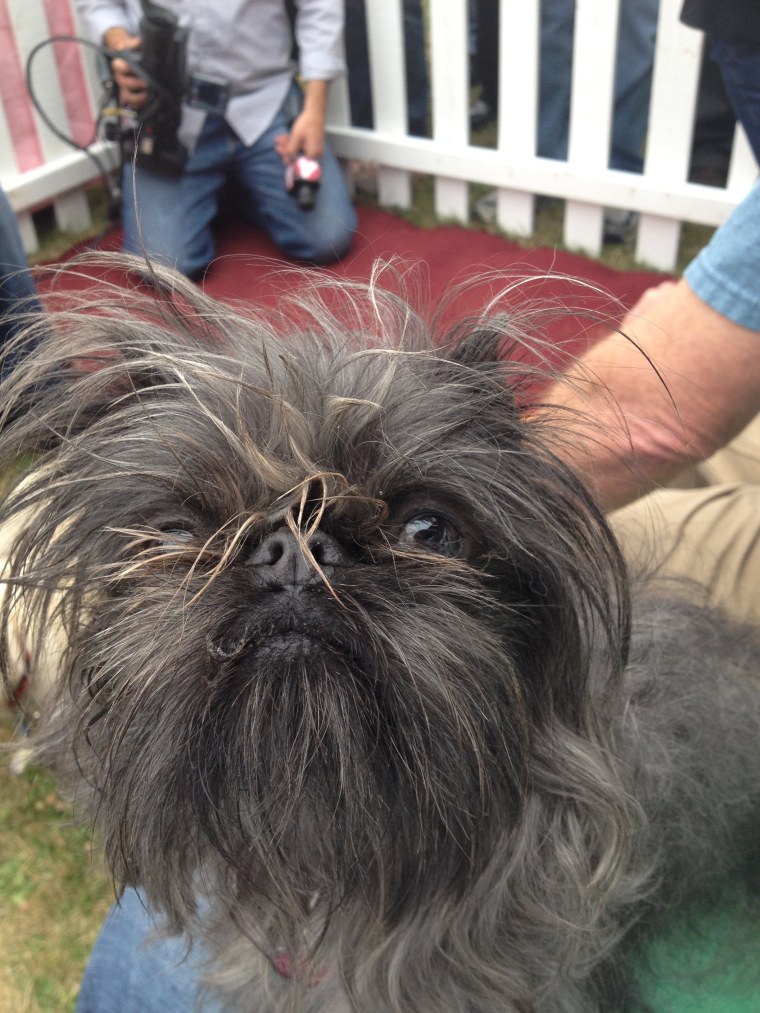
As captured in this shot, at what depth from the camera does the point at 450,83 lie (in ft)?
14.5

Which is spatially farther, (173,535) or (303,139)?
(303,139)

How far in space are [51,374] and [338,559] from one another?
529 millimetres

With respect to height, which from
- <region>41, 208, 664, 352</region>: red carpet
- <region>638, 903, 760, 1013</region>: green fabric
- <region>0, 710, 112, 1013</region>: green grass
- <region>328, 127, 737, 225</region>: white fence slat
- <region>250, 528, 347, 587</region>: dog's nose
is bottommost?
<region>0, 710, 112, 1013</region>: green grass

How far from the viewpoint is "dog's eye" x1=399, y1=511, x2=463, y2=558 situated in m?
1.12

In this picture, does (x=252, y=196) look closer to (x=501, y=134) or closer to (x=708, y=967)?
(x=501, y=134)

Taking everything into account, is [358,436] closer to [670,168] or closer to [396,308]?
[396,308]

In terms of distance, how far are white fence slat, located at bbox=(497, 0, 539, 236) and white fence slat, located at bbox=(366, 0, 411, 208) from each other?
51 centimetres

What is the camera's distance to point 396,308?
133 centimetres

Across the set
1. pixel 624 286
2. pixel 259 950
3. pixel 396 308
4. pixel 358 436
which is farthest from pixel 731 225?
pixel 624 286

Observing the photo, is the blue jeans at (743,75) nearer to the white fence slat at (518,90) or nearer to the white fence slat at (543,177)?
the white fence slat at (543,177)

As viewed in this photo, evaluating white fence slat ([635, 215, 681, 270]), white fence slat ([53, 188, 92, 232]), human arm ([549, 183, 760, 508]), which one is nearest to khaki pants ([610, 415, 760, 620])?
human arm ([549, 183, 760, 508])

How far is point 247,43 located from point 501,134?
4.02 ft

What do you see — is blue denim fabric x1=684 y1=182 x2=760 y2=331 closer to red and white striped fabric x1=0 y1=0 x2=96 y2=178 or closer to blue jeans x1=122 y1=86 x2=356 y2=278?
blue jeans x1=122 y1=86 x2=356 y2=278

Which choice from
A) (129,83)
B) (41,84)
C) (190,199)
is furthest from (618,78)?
(41,84)
